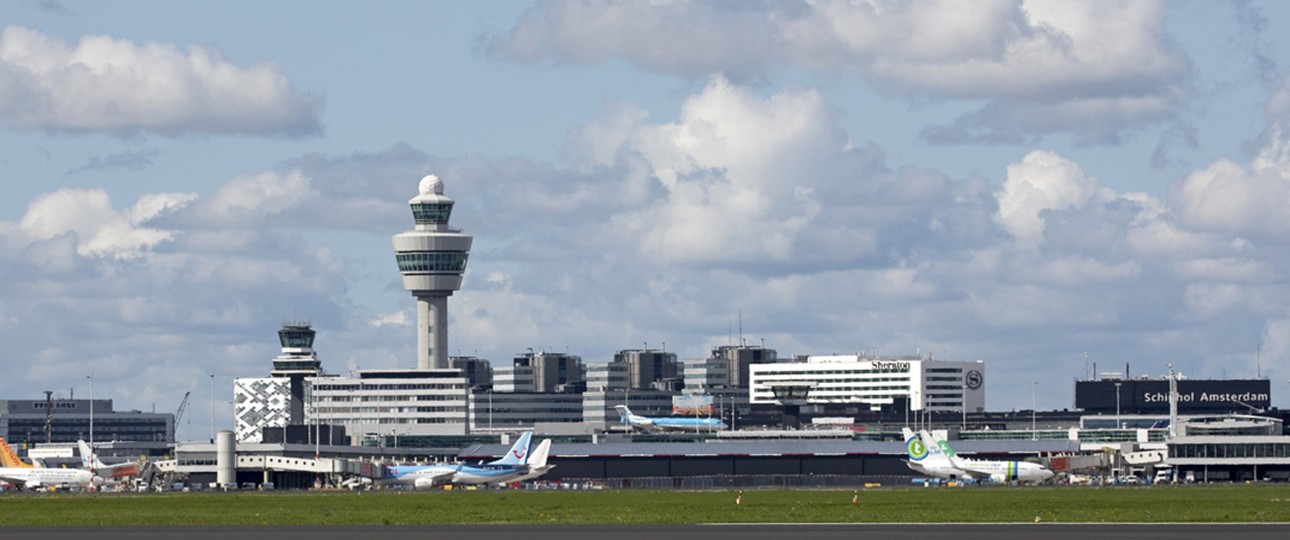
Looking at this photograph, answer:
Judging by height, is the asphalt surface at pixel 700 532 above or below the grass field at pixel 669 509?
above

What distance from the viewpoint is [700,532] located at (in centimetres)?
9256

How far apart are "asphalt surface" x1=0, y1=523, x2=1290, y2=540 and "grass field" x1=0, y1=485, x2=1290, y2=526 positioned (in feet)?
28.2

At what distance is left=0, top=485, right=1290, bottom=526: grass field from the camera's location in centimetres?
11169

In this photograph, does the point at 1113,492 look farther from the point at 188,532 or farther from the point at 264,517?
the point at 188,532

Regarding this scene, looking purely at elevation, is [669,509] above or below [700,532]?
below

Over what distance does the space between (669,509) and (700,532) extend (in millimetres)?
36834

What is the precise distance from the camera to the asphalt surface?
87.9m

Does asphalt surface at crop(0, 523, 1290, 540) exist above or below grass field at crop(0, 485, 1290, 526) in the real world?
above

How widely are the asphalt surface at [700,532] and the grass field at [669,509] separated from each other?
861cm

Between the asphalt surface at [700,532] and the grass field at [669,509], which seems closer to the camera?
the asphalt surface at [700,532]

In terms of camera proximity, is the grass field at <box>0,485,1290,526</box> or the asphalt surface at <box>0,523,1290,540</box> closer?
the asphalt surface at <box>0,523,1290,540</box>

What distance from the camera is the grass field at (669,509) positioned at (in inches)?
4397

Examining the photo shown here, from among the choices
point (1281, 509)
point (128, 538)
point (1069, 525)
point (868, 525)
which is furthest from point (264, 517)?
point (1281, 509)

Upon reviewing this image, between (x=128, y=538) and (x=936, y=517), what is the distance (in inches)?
1726
